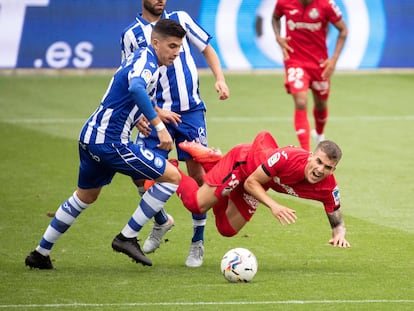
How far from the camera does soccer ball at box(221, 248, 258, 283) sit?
848 centimetres

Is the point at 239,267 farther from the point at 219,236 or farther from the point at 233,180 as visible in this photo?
the point at 219,236

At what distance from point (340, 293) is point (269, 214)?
12.1 feet

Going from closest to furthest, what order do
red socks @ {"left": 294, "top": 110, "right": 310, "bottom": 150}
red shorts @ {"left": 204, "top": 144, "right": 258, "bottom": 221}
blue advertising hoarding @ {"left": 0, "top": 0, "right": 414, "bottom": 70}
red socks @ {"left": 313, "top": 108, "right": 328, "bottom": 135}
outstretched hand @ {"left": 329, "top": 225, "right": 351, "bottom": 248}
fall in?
outstretched hand @ {"left": 329, "top": 225, "right": 351, "bottom": 248}, red shorts @ {"left": 204, "top": 144, "right": 258, "bottom": 221}, red socks @ {"left": 294, "top": 110, "right": 310, "bottom": 150}, red socks @ {"left": 313, "top": 108, "right": 328, "bottom": 135}, blue advertising hoarding @ {"left": 0, "top": 0, "right": 414, "bottom": 70}

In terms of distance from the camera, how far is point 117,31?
22.1 metres

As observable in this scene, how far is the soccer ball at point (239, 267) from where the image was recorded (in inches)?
334

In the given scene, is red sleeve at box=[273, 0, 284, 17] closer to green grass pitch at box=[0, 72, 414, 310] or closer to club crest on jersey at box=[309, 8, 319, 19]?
club crest on jersey at box=[309, 8, 319, 19]

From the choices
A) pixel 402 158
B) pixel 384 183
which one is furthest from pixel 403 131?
pixel 384 183

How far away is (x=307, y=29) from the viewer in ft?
49.4

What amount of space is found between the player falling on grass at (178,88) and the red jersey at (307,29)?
16.4 ft

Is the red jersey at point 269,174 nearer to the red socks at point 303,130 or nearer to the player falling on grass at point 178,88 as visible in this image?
the player falling on grass at point 178,88

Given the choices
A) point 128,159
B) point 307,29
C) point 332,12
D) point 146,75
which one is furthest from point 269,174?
point 307,29

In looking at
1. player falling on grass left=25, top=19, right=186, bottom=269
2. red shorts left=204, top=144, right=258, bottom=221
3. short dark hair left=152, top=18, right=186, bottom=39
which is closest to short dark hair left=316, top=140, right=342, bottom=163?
red shorts left=204, top=144, right=258, bottom=221

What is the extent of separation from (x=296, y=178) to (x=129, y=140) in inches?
55.2

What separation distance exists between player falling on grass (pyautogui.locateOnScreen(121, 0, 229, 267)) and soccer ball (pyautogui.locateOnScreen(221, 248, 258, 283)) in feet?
4.23
